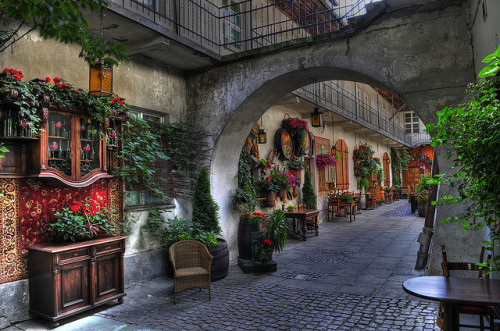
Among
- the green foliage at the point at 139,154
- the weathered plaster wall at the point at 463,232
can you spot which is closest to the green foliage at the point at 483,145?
the weathered plaster wall at the point at 463,232

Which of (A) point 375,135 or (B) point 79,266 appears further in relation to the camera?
(A) point 375,135

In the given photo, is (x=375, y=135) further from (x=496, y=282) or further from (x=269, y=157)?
Answer: (x=496, y=282)

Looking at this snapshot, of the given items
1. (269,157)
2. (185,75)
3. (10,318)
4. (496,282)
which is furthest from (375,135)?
(10,318)

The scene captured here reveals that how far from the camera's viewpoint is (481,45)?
4078mm

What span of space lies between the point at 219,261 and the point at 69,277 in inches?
95.4

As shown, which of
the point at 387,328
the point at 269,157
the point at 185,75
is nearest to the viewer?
the point at 387,328

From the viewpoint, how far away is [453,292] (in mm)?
2582

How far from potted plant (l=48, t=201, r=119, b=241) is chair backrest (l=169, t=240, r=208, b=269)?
3.27 ft

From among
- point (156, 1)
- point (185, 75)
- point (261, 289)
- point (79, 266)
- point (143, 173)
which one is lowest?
point (261, 289)

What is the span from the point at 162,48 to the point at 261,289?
14.5 ft

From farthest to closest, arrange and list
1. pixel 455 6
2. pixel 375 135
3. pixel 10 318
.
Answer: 1. pixel 375 135
2. pixel 455 6
3. pixel 10 318

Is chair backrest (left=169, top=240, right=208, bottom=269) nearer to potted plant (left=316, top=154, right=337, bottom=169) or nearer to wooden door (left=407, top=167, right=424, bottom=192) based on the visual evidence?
potted plant (left=316, top=154, right=337, bottom=169)

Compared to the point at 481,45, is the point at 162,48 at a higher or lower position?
higher

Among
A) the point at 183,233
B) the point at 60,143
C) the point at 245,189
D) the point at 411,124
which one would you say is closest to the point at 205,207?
the point at 183,233
